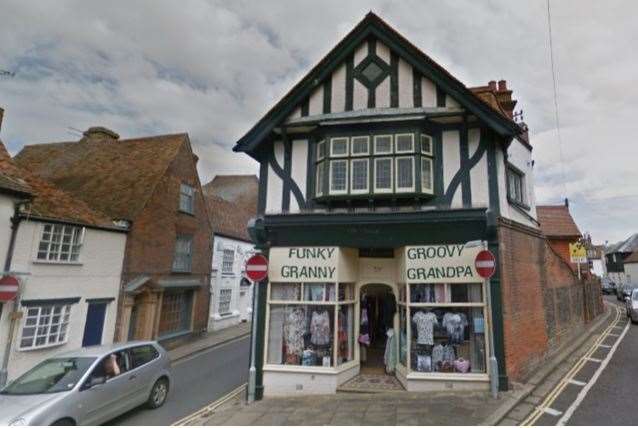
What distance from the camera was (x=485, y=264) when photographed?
8.15m

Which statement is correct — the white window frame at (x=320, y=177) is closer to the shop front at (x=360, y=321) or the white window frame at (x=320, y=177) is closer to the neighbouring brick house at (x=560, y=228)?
the shop front at (x=360, y=321)

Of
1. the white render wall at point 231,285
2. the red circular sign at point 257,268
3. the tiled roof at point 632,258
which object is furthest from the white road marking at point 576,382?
the tiled roof at point 632,258

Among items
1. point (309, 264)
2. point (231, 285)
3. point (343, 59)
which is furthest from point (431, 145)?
point (231, 285)

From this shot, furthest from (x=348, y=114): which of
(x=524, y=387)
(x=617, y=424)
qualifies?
(x=617, y=424)

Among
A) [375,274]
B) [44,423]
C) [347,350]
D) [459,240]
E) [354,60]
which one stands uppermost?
[354,60]

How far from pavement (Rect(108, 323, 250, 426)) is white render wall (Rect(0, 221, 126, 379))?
3.94 m

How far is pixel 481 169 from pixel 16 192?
1415 centimetres

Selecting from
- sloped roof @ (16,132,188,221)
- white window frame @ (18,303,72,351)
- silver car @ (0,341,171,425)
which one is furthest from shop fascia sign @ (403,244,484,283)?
sloped roof @ (16,132,188,221)

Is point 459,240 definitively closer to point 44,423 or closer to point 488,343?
point 488,343

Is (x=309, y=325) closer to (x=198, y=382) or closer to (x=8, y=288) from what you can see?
(x=198, y=382)

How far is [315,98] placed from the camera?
10.4 m

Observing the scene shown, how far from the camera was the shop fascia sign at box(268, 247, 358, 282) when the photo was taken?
9.47 m

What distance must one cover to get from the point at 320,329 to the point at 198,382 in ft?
17.3

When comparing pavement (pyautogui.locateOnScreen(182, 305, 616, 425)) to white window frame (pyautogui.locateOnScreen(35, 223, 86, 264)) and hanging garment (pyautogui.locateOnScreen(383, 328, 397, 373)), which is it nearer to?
hanging garment (pyautogui.locateOnScreen(383, 328, 397, 373))
